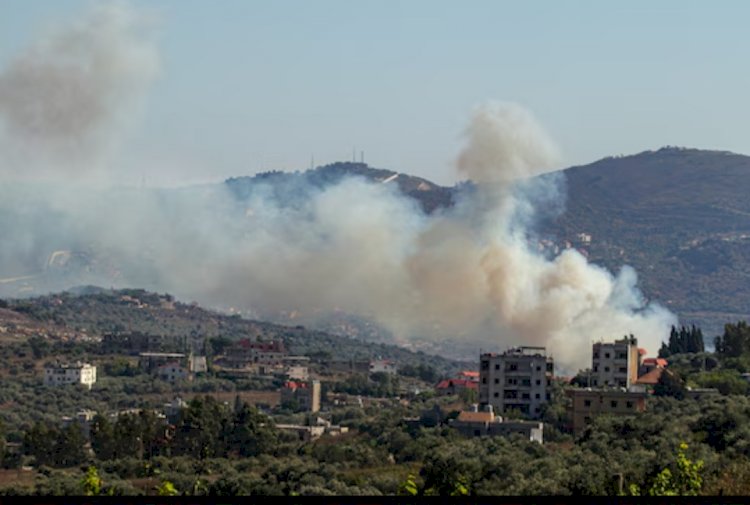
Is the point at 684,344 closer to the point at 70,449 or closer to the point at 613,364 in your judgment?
the point at 613,364

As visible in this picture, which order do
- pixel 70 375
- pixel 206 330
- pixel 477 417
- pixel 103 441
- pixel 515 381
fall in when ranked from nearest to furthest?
pixel 103 441, pixel 477 417, pixel 515 381, pixel 70 375, pixel 206 330

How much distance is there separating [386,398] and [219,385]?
14.1 metres

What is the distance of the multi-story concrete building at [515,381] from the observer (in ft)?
271

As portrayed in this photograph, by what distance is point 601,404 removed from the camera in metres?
73.1

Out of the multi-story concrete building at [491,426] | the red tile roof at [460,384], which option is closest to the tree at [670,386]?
the multi-story concrete building at [491,426]

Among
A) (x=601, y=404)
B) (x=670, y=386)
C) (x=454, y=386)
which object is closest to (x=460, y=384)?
→ (x=454, y=386)

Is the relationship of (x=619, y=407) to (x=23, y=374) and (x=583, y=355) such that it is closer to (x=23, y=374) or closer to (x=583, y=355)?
(x=583, y=355)

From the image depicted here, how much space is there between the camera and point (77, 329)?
179m

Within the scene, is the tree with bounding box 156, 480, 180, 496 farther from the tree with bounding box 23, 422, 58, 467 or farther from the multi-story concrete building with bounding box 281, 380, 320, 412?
the multi-story concrete building with bounding box 281, 380, 320, 412

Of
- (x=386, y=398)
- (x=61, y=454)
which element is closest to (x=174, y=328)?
(x=386, y=398)

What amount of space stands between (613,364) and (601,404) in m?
14.5

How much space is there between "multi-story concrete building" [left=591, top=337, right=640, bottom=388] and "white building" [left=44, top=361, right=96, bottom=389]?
43.9m

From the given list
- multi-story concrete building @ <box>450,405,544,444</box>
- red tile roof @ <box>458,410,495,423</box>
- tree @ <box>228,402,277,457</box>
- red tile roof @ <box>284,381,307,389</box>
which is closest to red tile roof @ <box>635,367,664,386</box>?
multi-story concrete building @ <box>450,405,544,444</box>

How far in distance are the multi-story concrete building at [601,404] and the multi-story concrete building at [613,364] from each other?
12.1m
